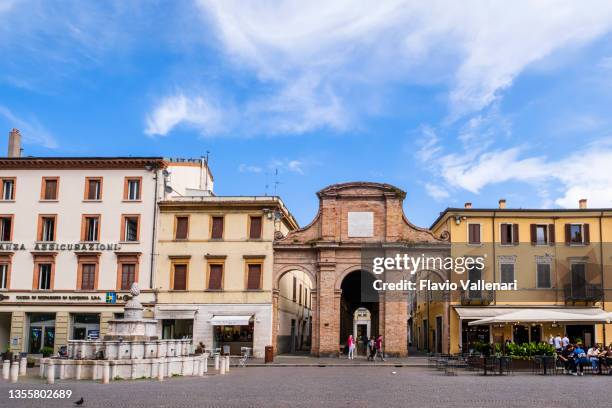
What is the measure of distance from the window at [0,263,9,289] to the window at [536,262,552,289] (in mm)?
31871

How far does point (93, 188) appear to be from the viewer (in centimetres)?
4253

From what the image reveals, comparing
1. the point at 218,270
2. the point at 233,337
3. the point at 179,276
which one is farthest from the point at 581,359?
the point at 179,276

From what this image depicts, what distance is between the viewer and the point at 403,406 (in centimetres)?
1638

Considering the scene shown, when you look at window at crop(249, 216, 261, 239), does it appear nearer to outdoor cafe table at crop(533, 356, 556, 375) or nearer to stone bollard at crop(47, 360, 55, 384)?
outdoor cafe table at crop(533, 356, 556, 375)

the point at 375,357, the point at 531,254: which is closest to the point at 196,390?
the point at 375,357

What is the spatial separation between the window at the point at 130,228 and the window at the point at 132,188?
1173 mm

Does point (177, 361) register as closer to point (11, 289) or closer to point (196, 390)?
point (196, 390)

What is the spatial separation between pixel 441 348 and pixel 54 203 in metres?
26.2

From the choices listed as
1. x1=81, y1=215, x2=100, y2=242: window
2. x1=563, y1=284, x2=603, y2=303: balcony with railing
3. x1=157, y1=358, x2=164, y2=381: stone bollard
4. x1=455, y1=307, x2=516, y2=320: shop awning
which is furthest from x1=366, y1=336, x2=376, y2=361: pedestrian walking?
x1=81, y1=215, x2=100, y2=242: window

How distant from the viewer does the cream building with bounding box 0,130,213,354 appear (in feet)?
135

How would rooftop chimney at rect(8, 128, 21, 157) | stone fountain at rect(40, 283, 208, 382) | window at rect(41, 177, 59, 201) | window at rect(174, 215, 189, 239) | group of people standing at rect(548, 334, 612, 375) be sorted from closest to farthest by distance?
stone fountain at rect(40, 283, 208, 382) → group of people standing at rect(548, 334, 612, 375) → window at rect(174, 215, 189, 239) → window at rect(41, 177, 59, 201) → rooftop chimney at rect(8, 128, 21, 157)

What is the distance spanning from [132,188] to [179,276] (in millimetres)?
6184

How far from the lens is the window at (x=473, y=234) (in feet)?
137

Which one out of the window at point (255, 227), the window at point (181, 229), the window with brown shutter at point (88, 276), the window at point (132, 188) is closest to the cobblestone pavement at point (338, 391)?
the window at point (255, 227)
